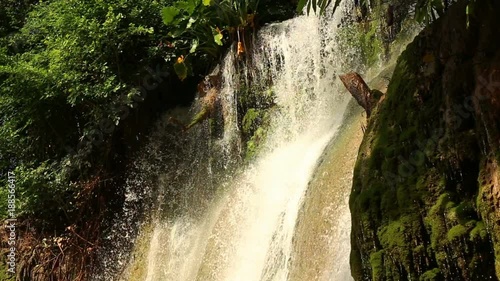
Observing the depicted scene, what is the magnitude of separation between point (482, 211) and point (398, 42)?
3.99 metres

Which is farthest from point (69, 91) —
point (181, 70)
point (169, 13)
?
point (169, 13)

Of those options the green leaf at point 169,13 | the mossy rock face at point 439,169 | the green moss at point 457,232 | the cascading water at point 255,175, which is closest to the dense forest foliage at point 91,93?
the green leaf at point 169,13

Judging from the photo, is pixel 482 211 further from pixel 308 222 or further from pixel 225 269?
pixel 225 269

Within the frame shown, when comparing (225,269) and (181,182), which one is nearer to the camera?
(225,269)

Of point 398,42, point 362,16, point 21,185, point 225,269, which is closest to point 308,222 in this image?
point 225,269

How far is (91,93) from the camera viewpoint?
333 inches

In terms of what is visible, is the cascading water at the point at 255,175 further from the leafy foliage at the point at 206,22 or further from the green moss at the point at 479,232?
the green moss at the point at 479,232

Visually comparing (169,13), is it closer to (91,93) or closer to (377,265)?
(91,93)

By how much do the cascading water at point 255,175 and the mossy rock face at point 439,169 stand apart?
1.05 meters

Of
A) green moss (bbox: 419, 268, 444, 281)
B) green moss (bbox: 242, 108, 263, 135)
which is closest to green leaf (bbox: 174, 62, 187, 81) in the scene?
green moss (bbox: 242, 108, 263, 135)

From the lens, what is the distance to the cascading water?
18.8ft

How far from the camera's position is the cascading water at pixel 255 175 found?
226 inches

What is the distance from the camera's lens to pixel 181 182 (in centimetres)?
797

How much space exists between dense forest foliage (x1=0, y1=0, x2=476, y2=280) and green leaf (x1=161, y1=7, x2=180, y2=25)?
14 mm
